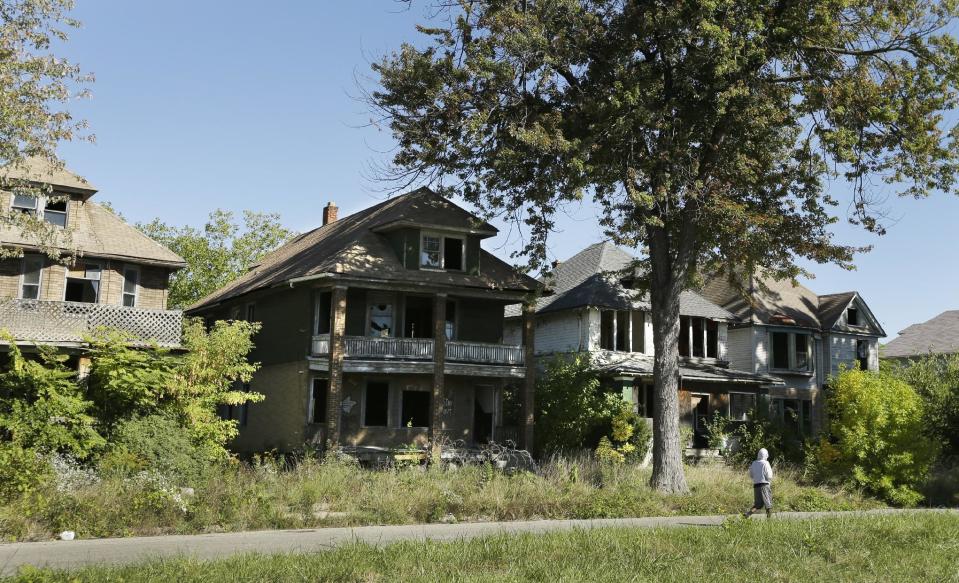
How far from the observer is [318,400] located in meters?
30.9

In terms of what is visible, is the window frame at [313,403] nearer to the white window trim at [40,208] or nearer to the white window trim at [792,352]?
the white window trim at [40,208]

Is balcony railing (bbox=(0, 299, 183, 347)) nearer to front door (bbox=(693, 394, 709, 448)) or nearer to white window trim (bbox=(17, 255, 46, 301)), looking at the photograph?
white window trim (bbox=(17, 255, 46, 301))

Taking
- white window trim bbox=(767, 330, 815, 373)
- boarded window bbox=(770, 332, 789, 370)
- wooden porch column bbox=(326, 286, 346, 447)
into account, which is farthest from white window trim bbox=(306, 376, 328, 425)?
boarded window bbox=(770, 332, 789, 370)

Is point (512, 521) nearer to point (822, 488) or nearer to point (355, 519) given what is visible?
point (355, 519)

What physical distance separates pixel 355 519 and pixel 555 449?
1577cm

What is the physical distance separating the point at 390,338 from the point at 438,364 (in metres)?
1.88

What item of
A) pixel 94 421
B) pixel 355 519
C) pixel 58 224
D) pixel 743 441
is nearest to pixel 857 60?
pixel 743 441

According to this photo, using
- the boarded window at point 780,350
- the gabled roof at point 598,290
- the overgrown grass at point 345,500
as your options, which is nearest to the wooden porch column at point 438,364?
the gabled roof at point 598,290

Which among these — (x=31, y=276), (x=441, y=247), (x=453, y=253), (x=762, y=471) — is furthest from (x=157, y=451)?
(x=453, y=253)

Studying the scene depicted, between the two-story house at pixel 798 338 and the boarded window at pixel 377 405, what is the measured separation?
60.1 ft

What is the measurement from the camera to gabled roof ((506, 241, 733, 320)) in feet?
117

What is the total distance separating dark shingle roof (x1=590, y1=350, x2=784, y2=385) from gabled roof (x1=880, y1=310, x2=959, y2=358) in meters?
26.1

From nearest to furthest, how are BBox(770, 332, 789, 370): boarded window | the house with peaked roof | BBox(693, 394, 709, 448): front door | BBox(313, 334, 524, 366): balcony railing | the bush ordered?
the bush → BBox(313, 334, 524, 366): balcony railing → the house with peaked roof → BBox(693, 394, 709, 448): front door → BBox(770, 332, 789, 370): boarded window

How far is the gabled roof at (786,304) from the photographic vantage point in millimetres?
42156
